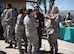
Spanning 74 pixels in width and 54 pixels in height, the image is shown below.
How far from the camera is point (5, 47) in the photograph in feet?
36.6

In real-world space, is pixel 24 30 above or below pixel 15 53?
above

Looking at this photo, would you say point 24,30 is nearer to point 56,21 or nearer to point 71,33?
point 56,21

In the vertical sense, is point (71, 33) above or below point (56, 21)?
below

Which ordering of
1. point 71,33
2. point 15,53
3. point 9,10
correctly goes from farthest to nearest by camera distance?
point 71,33
point 9,10
point 15,53

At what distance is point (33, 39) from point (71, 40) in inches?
217

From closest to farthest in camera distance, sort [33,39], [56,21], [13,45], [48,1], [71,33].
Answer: [33,39] → [56,21] → [13,45] → [71,33] → [48,1]

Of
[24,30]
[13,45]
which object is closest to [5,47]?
[13,45]

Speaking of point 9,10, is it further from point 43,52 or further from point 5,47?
point 43,52

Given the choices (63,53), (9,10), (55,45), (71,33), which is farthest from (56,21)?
(71,33)

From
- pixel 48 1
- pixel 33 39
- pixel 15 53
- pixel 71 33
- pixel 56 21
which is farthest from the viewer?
pixel 48 1

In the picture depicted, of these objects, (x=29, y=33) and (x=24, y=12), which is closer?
(x=29, y=33)

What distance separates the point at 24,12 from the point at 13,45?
11.0 feet

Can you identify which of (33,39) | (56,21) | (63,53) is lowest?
(63,53)

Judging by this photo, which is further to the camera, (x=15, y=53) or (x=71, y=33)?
(x=71, y=33)
